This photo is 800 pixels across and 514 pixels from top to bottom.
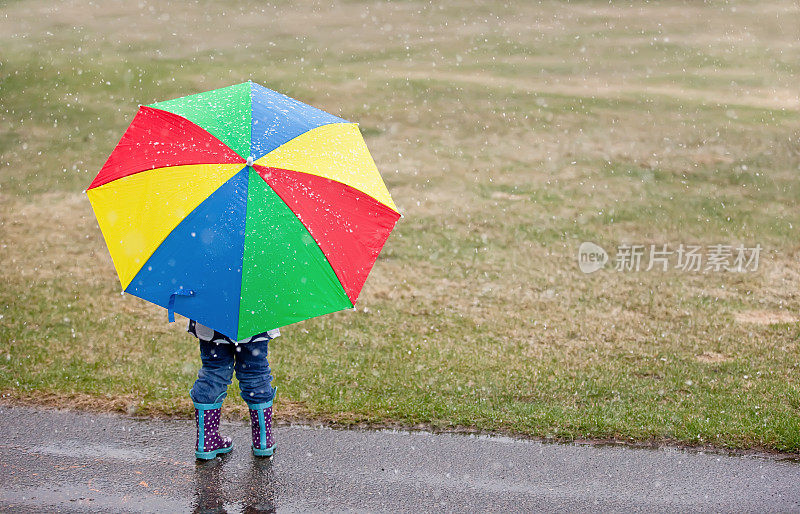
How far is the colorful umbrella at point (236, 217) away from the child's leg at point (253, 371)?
2.63 feet

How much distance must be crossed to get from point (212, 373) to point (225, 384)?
0.37 ft

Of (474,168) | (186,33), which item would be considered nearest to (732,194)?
(474,168)

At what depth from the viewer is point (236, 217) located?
4.12 meters

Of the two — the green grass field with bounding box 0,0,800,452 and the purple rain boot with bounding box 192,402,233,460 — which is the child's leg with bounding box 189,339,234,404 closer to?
the purple rain boot with bounding box 192,402,233,460

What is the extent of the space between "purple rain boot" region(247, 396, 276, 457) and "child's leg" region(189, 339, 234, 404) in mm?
254

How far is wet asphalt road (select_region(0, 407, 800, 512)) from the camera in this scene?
4.73 meters

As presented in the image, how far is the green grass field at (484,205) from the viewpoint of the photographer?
20.8 ft

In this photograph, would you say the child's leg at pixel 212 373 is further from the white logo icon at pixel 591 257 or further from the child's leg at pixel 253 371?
the white logo icon at pixel 591 257

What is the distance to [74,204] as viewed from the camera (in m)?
11.0

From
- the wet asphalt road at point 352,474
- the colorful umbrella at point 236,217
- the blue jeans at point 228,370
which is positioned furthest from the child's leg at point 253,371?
the colorful umbrella at point 236,217

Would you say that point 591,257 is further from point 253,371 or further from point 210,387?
point 210,387

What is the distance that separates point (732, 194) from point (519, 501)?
28.8ft

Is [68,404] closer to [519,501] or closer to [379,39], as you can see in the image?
[519,501]

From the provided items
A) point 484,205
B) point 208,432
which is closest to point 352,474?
point 208,432
